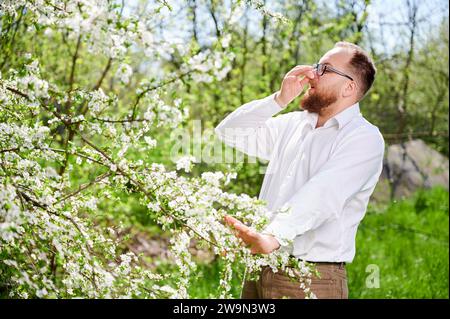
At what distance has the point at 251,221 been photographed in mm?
2443

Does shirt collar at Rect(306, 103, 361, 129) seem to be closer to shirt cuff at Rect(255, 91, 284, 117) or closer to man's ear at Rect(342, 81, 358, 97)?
man's ear at Rect(342, 81, 358, 97)

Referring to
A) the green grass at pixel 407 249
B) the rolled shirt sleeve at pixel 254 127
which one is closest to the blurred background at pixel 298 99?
the green grass at pixel 407 249

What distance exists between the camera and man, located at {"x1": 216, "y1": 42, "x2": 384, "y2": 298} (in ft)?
8.32

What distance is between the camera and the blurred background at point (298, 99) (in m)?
5.83

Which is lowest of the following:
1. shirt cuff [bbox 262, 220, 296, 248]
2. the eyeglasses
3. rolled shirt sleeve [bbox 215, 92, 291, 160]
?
shirt cuff [bbox 262, 220, 296, 248]

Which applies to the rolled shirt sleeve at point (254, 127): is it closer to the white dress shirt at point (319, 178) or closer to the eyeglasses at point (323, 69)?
the white dress shirt at point (319, 178)

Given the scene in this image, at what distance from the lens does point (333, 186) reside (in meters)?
2.55

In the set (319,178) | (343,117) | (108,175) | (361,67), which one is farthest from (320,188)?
(108,175)

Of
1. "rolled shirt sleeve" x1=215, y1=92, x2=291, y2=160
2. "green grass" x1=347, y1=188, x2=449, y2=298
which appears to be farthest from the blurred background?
"rolled shirt sleeve" x1=215, y1=92, x2=291, y2=160

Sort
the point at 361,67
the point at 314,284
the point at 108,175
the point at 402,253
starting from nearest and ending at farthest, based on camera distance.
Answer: the point at 108,175 < the point at 314,284 < the point at 361,67 < the point at 402,253

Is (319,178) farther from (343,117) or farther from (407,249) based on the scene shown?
(407,249)

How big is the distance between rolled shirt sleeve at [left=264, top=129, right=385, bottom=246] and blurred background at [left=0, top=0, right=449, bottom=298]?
1671 mm

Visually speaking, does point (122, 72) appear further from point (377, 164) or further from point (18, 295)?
point (377, 164)

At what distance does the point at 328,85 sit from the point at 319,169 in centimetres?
42
